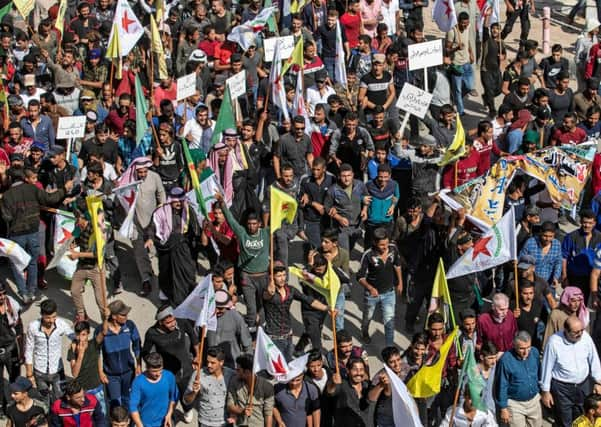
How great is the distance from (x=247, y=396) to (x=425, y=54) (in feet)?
28.0

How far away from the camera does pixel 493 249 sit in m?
14.5

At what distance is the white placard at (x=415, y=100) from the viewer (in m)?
18.2

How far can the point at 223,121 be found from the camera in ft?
58.1

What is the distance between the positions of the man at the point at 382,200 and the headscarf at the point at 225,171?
5.73 feet

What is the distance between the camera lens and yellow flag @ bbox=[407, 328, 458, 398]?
12.4 metres

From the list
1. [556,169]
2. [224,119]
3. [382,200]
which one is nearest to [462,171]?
[556,169]

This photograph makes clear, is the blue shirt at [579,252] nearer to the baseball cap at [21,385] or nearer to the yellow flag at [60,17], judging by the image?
the baseball cap at [21,385]

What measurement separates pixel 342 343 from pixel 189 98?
6722 millimetres

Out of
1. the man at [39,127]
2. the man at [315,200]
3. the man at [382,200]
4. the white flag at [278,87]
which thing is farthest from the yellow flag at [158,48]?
the man at [382,200]

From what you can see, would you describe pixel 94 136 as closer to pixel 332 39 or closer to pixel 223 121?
pixel 223 121

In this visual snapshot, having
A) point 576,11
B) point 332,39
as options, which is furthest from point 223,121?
point 576,11

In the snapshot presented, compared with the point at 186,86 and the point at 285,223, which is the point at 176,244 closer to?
the point at 285,223

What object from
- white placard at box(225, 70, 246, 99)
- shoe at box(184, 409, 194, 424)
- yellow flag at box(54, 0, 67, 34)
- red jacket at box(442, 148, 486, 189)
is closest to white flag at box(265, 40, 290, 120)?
white placard at box(225, 70, 246, 99)

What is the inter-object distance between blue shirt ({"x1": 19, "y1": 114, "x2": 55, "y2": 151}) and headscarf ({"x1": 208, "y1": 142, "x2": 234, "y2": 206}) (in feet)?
8.83
